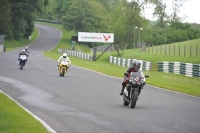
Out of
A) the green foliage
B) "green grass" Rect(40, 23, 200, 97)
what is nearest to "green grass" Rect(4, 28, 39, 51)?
the green foliage

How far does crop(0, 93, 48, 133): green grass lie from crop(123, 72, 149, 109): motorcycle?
356cm

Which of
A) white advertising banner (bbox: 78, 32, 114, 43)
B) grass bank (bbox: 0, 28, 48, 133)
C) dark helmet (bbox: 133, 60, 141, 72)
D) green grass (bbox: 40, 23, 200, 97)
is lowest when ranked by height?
green grass (bbox: 40, 23, 200, 97)

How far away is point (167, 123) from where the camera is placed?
13531 mm

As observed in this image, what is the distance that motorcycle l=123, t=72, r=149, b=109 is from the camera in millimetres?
17047

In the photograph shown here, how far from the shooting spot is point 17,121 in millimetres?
12594

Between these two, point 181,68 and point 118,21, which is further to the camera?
point 118,21

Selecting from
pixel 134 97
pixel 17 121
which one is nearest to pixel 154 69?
pixel 134 97

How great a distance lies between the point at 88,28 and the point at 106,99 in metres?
105

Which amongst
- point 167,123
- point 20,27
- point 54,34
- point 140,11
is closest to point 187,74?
point 167,123

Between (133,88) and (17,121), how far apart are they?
213 inches

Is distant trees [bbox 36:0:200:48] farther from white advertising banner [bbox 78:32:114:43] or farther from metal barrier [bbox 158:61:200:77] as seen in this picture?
metal barrier [bbox 158:61:200:77]

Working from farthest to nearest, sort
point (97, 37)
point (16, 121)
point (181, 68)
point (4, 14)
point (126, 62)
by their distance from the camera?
point (4, 14)
point (97, 37)
point (126, 62)
point (181, 68)
point (16, 121)

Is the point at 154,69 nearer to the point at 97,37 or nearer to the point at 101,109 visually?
the point at 97,37

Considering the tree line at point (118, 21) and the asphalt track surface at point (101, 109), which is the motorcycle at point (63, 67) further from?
the tree line at point (118, 21)
